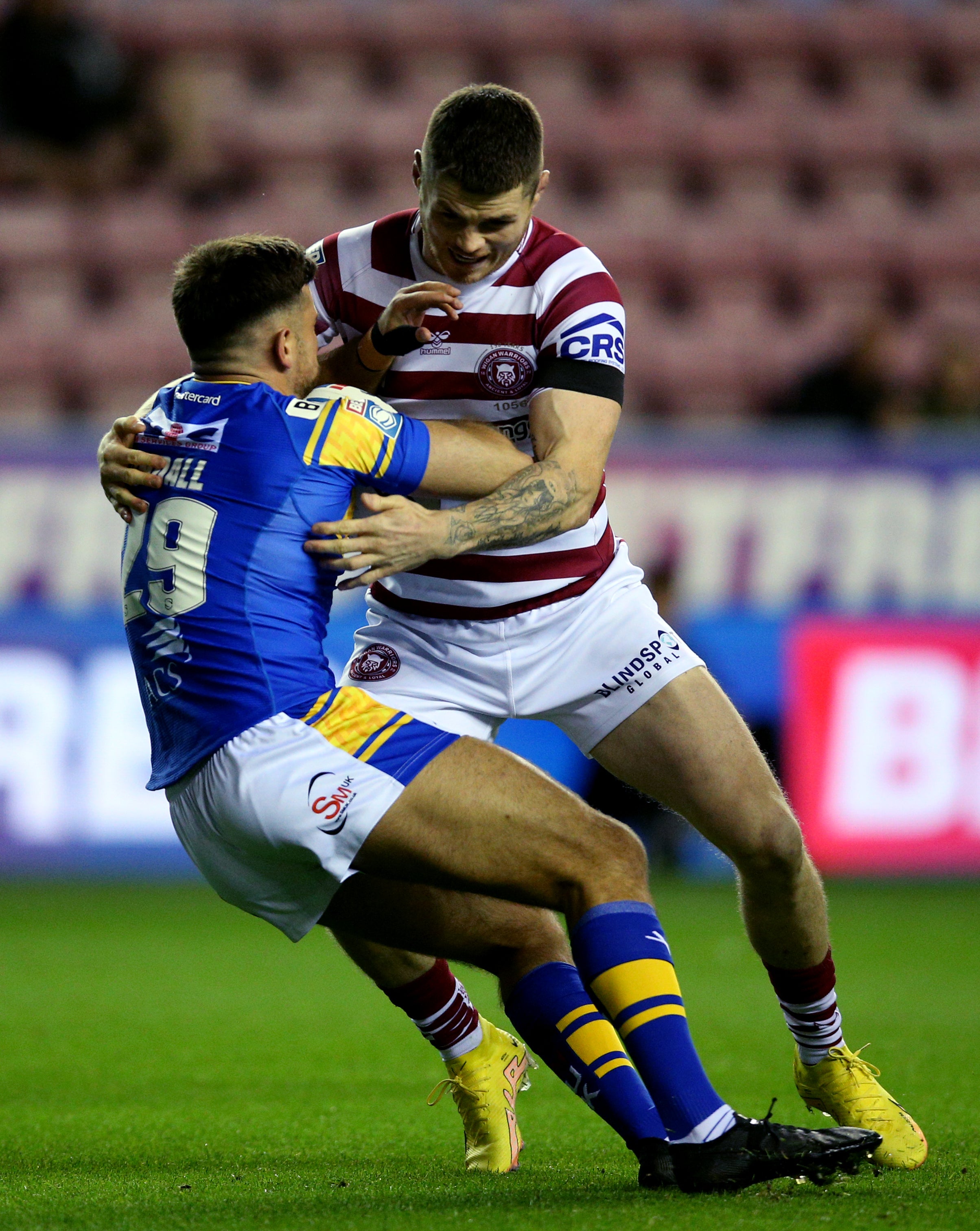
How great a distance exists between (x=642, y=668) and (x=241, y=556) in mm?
923

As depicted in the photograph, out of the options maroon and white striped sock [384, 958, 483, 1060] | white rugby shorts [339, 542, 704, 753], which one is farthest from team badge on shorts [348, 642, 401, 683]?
maroon and white striped sock [384, 958, 483, 1060]

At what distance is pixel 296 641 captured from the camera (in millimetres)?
3125

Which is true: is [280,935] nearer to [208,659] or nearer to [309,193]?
[208,659]

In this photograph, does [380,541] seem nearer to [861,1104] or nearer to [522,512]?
[522,512]

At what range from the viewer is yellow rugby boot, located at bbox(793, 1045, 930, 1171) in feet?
11.1

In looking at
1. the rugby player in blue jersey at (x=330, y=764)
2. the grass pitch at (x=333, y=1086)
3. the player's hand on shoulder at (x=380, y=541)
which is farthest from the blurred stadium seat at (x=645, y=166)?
the player's hand on shoulder at (x=380, y=541)

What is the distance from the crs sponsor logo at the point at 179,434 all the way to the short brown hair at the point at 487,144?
74 centimetres

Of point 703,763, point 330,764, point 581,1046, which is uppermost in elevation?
point 330,764

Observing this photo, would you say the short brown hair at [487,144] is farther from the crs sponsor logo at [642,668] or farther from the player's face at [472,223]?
the crs sponsor logo at [642,668]

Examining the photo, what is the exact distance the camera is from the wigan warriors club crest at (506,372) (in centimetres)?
365

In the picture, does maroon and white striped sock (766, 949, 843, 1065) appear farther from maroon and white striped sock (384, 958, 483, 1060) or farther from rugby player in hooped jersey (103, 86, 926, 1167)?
maroon and white striped sock (384, 958, 483, 1060)

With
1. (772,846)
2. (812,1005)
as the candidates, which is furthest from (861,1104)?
(772,846)

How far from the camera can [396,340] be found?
352 cm

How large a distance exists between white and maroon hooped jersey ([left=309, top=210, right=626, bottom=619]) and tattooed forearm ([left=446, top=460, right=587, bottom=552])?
0.35m
